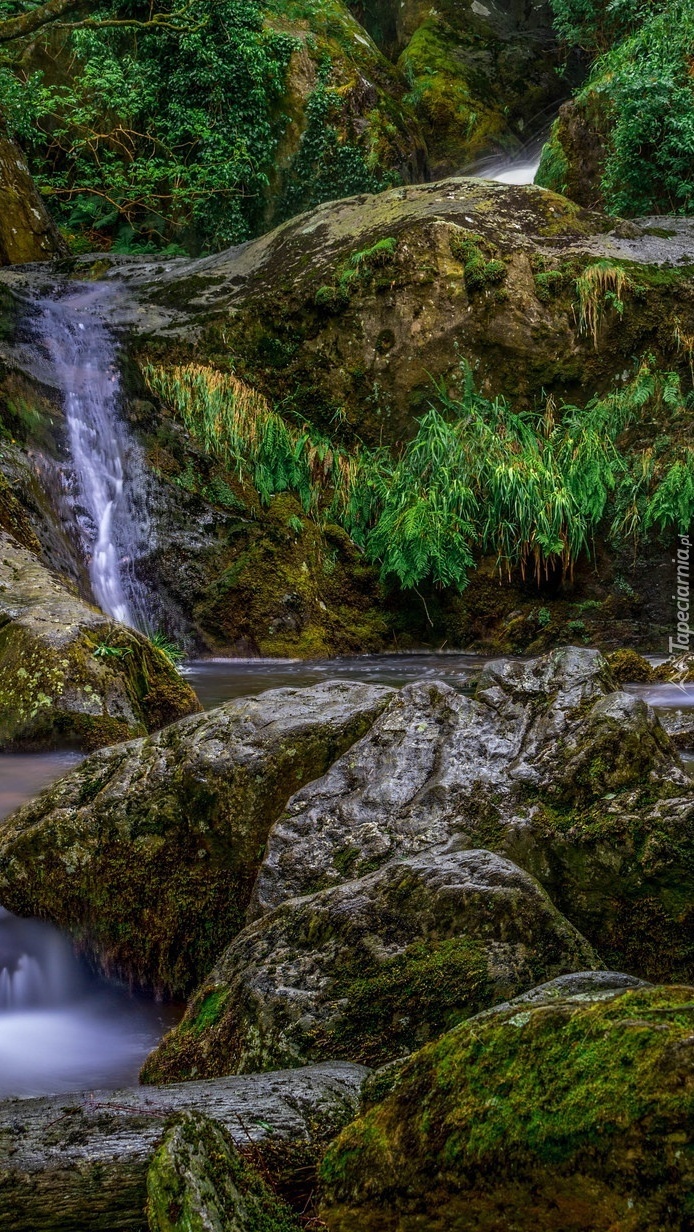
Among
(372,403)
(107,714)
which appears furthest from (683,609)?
(107,714)

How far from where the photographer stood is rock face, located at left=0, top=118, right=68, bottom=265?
11812 millimetres

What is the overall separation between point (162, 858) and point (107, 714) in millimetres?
1949

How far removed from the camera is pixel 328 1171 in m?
1.71

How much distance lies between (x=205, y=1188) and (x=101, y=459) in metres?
8.25

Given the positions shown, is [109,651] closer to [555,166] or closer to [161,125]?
[555,166]

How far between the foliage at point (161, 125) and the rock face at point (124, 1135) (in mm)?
14825

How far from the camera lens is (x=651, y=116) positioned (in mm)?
11562

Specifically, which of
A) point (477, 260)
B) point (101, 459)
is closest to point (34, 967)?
point (101, 459)

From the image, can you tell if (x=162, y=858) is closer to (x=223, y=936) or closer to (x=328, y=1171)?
(x=223, y=936)

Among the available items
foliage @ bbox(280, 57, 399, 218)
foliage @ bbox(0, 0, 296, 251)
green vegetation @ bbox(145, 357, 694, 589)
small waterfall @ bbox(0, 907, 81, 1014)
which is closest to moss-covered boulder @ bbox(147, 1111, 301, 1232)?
small waterfall @ bbox(0, 907, 81, 1014)

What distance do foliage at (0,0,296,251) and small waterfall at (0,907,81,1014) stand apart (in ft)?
44.6

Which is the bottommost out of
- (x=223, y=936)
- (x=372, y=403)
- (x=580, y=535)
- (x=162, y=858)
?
(x=223, y=936)

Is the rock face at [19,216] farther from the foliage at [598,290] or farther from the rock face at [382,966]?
the rock face at [382,966]

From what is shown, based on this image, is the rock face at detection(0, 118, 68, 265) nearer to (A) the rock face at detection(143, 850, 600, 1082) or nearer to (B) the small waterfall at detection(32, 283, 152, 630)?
(B) the small waterfall at detection(32, 283, 152, 630)
